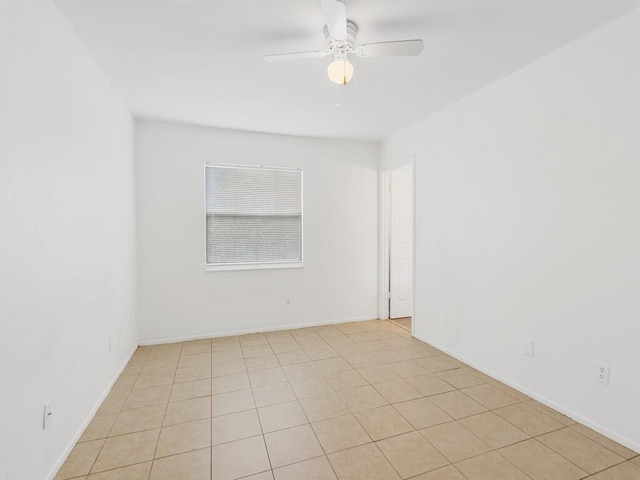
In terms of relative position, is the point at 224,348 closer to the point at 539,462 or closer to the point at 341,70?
the point at 539,462

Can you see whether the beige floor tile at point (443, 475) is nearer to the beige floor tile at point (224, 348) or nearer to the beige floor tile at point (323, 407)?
the beige floor tile at point (323, 407)

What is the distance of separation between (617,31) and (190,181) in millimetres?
3721

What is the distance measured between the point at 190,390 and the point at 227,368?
0.44 metres

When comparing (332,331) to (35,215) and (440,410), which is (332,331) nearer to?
(440,410)

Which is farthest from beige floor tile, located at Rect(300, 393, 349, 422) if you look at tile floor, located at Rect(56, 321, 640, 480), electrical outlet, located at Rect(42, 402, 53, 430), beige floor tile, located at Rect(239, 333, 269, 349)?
electrical outlet, located at Rect(42, 402, 53, 430)

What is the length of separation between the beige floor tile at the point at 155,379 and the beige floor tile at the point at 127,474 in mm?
1000

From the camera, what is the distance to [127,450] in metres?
1.88

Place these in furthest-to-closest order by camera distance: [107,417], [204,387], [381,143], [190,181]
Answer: [381,143]
[190,181]
[204,387]
[107,417]

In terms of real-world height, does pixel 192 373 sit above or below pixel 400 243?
below

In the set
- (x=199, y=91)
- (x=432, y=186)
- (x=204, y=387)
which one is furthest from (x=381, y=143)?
(x=204, y=387)

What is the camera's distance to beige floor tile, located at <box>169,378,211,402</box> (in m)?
2.51

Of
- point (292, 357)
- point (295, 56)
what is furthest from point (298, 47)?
point (292, 357)

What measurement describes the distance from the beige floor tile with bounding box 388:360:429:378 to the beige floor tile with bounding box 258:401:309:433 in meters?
1.01

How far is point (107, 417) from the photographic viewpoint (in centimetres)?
221
